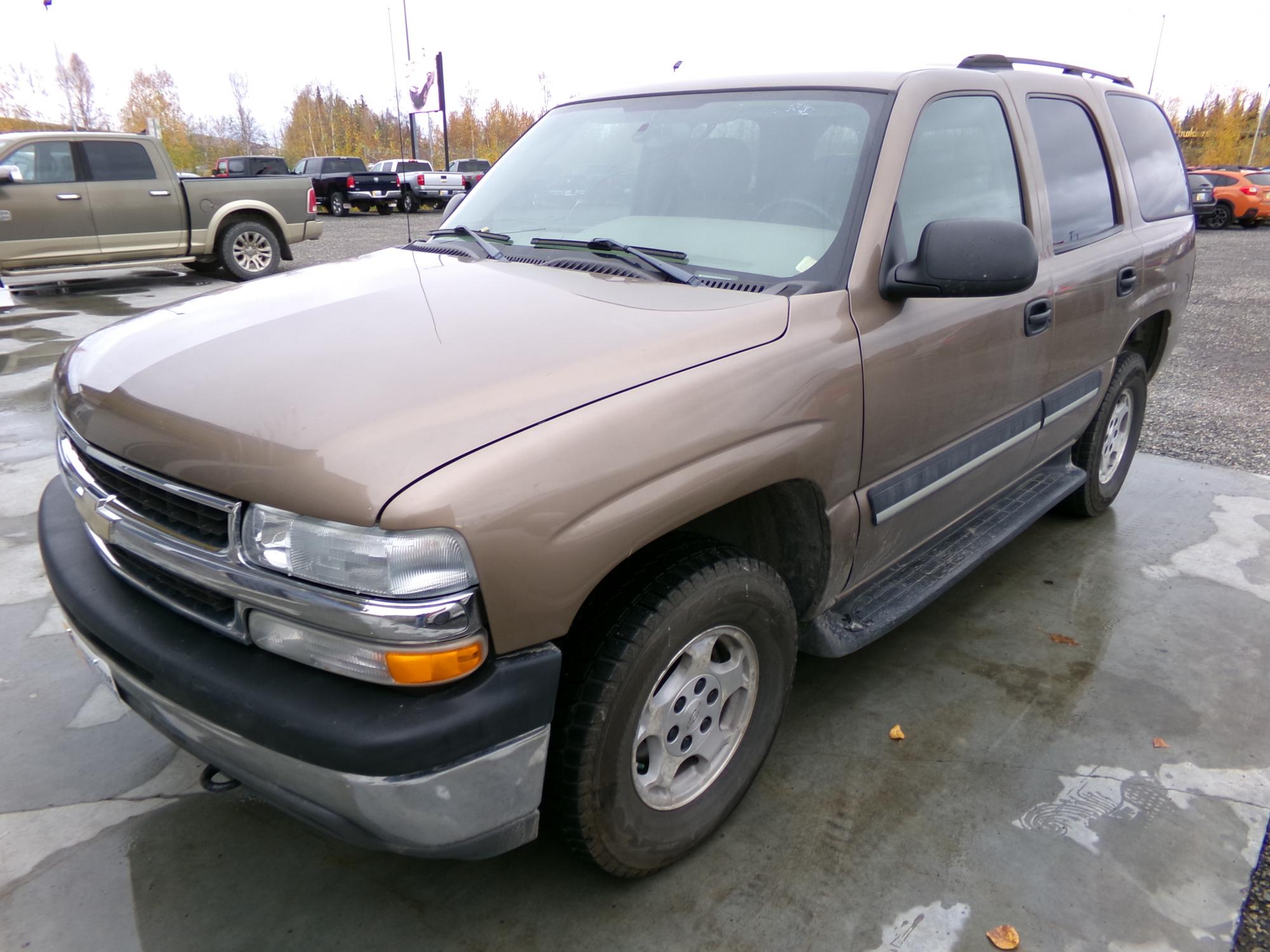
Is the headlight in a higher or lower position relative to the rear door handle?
lower

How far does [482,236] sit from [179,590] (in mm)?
1561

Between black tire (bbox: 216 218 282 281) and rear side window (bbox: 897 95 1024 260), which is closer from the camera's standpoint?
rear side window (bbox: 897 95 1024 260)

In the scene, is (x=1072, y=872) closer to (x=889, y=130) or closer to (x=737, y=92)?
(x=889, y=130)

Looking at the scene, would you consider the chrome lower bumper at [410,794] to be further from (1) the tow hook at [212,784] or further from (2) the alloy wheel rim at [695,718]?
(2) the alloy wheel rim at [695,718]

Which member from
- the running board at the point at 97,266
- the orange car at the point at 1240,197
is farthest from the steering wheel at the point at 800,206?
the orange car at the point at 1240,197

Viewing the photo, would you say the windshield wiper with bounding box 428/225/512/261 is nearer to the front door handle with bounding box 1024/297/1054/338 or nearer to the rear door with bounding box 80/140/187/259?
the front door handle with bounding box 1024/297/1054/338

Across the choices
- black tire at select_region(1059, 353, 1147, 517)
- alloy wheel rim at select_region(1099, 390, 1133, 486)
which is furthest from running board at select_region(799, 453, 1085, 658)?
alloy wheel rim at select_region(1099, 390, 1133, 486)

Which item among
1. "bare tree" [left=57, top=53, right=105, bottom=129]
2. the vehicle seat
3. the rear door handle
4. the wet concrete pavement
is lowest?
the wet concrete pavement

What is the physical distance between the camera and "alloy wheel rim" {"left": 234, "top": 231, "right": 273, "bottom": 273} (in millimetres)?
11953

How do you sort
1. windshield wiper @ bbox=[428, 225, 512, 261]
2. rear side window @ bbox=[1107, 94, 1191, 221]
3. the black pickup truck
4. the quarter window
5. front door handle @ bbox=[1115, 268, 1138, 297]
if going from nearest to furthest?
windshield wiper @ bbox=[428, 225, 512, 261] → front door handle @ bbox=[1115, 268, 1138, 297] → rear side window @ bbox=[1107, 94, 1191, 221] → the quarter window → the black pickup truck

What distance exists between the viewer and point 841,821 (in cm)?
240

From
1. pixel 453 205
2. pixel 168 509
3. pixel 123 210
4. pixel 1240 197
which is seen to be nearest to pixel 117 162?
pixel 123 210

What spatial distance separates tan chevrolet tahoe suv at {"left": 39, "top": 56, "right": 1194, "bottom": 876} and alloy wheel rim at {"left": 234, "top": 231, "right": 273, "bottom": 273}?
33.0ft

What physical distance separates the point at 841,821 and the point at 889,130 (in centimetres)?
189
